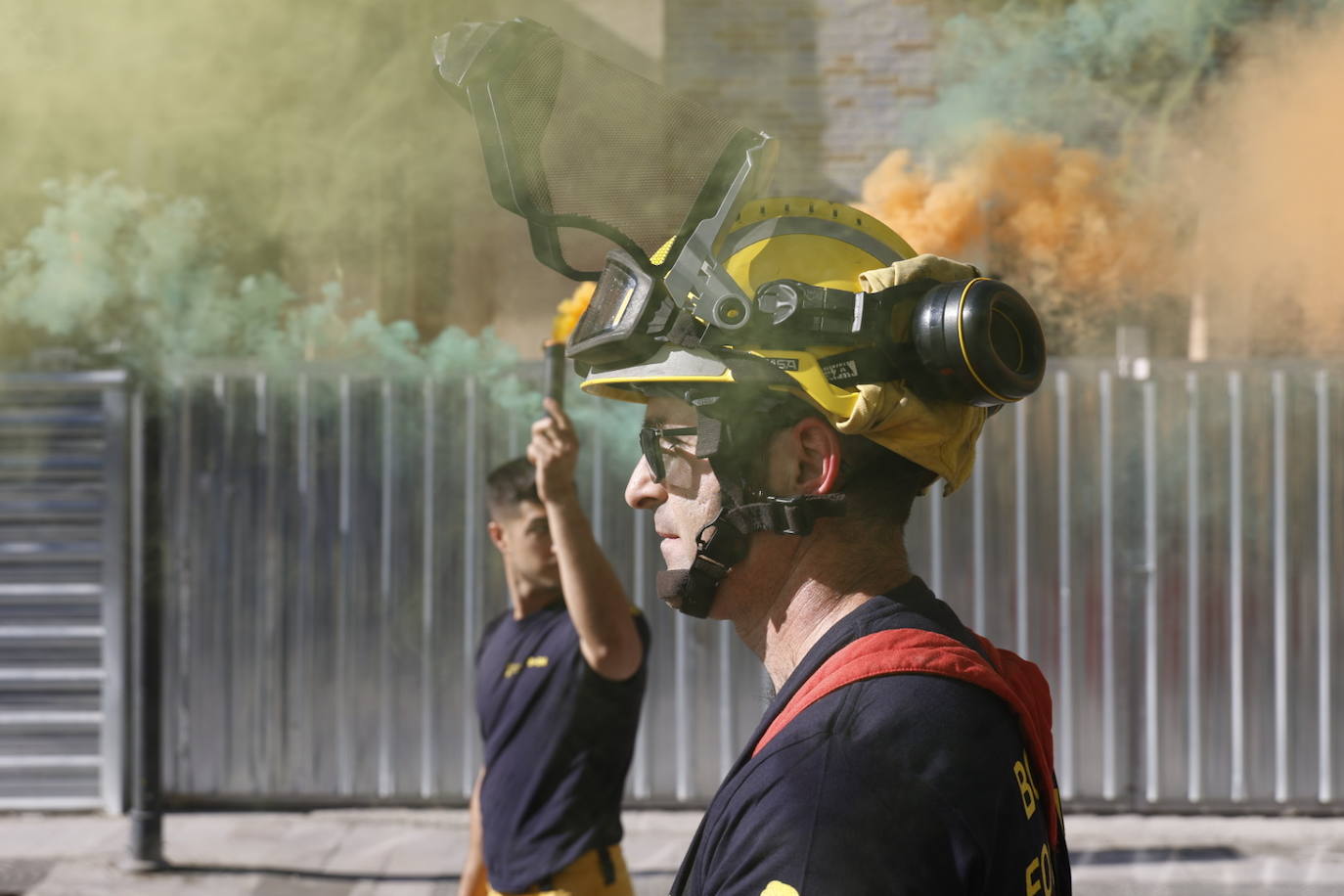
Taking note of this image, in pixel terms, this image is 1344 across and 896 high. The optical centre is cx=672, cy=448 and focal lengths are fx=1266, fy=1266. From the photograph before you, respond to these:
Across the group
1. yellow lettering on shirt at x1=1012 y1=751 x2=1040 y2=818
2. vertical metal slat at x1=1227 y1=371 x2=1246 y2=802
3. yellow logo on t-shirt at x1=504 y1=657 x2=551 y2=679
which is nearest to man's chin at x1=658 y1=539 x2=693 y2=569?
yellow lettering on shirt at x1=1012 y1=751 x2=1040 y2=818

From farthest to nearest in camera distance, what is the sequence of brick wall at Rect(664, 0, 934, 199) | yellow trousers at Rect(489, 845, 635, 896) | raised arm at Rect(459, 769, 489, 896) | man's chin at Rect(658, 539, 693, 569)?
1. brick wall at Rect(664, 0, 934, 199)
2. raised arm at Rect(459, 769, 489, 896)
3. yellow trousers at Rect(489, 845, 635, 896)
4. man's chin at Rect(658, 539, 693, 569)

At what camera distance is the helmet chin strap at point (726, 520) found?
1597 millimetres

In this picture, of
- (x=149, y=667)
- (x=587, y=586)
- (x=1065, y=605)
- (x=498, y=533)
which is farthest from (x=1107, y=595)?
(x=149, y=667)

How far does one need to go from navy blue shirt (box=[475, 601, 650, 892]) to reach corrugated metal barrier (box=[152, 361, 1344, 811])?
3268mm

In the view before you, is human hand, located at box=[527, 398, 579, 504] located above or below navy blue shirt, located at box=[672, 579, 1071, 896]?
above

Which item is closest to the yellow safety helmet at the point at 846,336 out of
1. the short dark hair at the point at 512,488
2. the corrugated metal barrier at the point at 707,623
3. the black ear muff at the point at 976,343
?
the black ear muff at the point at 976,343

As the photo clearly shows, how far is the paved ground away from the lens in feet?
18.9

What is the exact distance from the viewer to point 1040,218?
21.9 ft

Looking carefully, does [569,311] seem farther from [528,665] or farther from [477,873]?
[477,873]

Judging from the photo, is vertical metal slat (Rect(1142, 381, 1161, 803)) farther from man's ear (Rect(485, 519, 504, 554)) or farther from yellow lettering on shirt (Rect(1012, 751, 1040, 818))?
yellow lettering on shirt (Rect(1012, 751, 1040, 818))

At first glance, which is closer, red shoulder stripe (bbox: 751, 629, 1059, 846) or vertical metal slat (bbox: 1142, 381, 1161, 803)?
red shoulder stripe (bbox: 751, 629, 1059, 846)

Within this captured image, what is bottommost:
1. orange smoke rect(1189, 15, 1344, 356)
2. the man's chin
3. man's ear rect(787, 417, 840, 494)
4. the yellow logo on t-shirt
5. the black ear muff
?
the yellow logo on t-shirt

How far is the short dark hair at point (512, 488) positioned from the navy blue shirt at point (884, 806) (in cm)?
238

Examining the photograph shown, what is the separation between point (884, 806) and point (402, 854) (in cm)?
545
